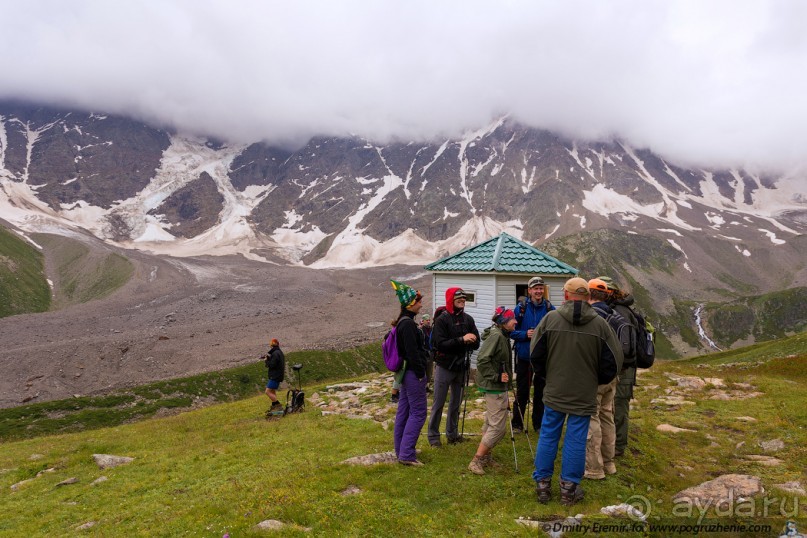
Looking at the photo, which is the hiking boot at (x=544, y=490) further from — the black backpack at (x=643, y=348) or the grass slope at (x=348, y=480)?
the black backpack at (x=643, y=348)

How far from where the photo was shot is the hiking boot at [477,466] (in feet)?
24.4

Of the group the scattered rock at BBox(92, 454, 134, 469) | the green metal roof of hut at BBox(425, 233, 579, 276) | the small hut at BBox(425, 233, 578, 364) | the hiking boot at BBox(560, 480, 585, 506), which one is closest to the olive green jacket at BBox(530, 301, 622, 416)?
the hiking boot at BBox(560, 480, 585, 506)

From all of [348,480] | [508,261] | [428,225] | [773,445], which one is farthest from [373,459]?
[428,225]

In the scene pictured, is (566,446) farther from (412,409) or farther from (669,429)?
(669,429)

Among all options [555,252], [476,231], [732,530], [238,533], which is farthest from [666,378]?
[476,231]

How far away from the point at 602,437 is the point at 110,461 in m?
13.1

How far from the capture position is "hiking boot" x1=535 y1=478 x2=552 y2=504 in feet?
20.9

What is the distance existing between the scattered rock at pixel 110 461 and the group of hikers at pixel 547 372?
8893 millimetres

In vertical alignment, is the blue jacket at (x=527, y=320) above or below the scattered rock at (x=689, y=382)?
above

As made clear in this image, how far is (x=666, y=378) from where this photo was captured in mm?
19172

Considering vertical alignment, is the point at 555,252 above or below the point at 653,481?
above

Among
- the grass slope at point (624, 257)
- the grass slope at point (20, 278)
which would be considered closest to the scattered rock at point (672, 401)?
the grass slope at point (20, 278)

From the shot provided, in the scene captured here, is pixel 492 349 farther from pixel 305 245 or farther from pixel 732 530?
pixel 305 245

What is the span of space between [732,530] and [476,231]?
174 meters
